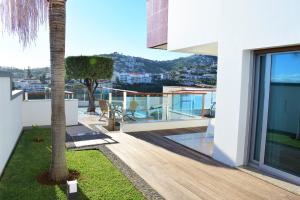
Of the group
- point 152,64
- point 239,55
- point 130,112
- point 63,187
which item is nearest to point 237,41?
point 239,55

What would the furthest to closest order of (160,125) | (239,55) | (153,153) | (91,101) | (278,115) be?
(91,101) → (160,125) → (153,153) → (239,55) → (278,115)

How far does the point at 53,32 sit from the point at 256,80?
3670mm

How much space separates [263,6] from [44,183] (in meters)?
4.58

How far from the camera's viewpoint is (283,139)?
4.52 m

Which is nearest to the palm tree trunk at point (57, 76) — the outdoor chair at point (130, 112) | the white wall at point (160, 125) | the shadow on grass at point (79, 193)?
the shadow on grass at point (79, 193)

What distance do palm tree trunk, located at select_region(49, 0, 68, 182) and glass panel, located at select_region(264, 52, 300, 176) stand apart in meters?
3.57

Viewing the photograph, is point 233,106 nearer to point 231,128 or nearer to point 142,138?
point 231,128

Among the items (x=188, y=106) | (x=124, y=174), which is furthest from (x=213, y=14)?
(x=188, y=106)

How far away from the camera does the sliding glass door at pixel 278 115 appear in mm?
4336

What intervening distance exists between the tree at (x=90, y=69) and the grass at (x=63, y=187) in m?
6.66

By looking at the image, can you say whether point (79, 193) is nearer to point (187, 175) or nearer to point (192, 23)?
point (187, 175)

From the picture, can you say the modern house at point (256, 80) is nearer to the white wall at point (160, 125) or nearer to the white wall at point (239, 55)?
the white wall at point (239, 55)

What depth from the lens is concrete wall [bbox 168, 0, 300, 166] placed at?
13.7 ft

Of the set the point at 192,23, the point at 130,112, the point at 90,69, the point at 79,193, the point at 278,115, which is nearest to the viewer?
the point at 79,193
